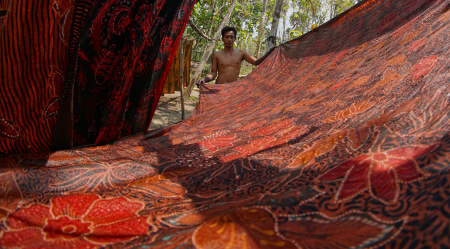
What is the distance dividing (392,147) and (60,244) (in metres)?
1.05

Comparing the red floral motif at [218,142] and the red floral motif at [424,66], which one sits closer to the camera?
the red floral motif at [424,66]

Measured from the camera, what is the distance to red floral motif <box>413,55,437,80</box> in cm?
154

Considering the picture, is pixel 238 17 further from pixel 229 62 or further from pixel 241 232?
pixel 241 232

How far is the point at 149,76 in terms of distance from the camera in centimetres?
205

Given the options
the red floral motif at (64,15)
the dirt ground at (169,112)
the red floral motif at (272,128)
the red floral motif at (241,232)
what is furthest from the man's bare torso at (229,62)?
the red floral motif at (241,232)

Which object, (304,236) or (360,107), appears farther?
(360,107)

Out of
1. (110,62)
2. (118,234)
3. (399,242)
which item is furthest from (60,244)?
(110,62)

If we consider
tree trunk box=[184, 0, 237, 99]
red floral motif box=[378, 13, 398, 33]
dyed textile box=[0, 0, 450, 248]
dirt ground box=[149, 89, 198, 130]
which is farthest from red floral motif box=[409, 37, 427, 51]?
tree trunk box=[184, 0, 237, 99]

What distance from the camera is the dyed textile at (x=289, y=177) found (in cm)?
62

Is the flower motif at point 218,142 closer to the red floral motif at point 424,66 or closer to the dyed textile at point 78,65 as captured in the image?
the dyed textile at point 78,65

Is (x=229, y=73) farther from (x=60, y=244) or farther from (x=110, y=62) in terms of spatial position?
(x=60, y=244)

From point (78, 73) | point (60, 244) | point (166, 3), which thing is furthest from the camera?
point (166, 3)

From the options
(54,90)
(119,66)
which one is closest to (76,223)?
(54,90)

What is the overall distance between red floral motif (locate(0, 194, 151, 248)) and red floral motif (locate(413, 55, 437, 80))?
5.62 feet
